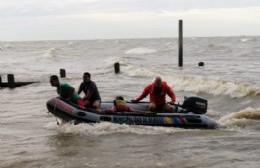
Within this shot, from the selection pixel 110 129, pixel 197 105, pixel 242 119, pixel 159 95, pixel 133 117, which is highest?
pixel 159 95

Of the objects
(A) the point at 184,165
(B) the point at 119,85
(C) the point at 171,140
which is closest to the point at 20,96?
(B) the point at 119,85

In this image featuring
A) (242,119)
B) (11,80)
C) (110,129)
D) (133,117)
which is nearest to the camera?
(110,129)

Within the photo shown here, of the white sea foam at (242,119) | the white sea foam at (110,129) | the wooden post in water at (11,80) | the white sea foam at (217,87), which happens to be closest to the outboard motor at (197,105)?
the white sea foam at (110,129)

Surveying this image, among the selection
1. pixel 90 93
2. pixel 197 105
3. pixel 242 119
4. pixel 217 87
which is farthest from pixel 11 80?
pixel 197 105

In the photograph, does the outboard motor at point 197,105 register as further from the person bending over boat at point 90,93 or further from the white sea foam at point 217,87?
the white sea foam at point 217,87

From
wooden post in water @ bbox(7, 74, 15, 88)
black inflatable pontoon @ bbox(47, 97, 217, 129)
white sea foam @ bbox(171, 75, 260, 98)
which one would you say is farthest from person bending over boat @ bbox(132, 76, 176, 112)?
wooden post in water @ bbox(7, 74, 15, 88)

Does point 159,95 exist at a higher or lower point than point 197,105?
higher

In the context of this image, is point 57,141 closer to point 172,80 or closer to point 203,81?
point 203,81

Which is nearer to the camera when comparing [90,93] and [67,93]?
[67,93]

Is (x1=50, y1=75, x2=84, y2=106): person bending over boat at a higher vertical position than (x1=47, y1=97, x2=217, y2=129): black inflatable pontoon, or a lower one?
higher

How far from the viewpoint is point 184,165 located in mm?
8172

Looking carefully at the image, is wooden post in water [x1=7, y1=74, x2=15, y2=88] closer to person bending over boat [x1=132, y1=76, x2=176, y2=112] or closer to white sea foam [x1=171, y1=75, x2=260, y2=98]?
white sea foam [x1=171, y1=75, x2=260, y2=98]

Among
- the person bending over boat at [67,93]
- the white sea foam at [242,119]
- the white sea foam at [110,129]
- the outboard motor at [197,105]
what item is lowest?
the white sea foam at [242,119]

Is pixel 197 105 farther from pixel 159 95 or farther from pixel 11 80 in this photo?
pixel 11 80
